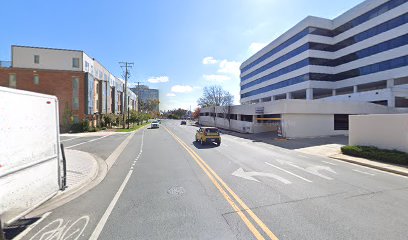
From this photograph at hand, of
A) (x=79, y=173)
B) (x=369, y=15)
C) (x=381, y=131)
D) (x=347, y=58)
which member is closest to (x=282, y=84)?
(x=347, y=58)

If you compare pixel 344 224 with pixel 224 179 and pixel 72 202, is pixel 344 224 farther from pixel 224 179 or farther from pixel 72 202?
pixel 72 202

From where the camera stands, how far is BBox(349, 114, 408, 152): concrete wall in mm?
12348

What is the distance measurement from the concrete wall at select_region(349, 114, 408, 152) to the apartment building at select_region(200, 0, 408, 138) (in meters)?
9.13

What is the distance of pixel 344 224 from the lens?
4.62m

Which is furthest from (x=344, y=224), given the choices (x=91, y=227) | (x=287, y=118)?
(x=287, y=118)

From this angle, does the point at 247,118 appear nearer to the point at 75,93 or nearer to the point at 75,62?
the point at 75,93

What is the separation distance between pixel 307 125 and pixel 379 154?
13571mm

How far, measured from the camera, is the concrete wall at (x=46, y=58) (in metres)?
36.3

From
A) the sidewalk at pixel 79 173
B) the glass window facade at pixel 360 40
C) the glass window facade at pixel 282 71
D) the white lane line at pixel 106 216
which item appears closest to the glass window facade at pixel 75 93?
the sidewalk at pixel 79 173

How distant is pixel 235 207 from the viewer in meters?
5.50

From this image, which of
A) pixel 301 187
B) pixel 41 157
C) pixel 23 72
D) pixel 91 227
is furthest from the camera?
pixel 23 72

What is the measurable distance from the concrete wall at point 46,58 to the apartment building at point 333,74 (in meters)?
30.0

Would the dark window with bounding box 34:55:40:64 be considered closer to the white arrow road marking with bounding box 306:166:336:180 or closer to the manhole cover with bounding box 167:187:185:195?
the manhole cover with bounding box 167:187:185:195

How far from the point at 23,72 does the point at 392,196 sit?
4533 cm
